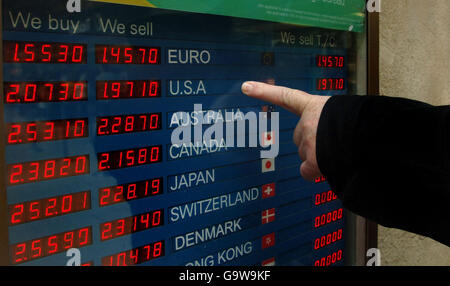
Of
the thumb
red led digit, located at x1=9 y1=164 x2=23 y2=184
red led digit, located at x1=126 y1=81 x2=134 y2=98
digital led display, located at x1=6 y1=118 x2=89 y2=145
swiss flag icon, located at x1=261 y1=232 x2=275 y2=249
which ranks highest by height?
red led digit, located at x1=126 y1=81 x2=134 y2=98

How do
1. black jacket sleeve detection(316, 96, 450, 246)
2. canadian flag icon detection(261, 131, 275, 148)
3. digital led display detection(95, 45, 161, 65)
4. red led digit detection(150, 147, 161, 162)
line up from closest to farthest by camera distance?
1. black jacket sleeve detection(316, 96, 450, 246)
2. digital led display detection(95, 45, 161, 65)
3. red led digit detection(150, 147, 161, 162)
4. canadian flag icon detection(261, 131, 275, 148)

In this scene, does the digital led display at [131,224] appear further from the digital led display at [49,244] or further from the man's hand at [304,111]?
the man's hand at [304,111]

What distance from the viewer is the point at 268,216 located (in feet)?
5.37

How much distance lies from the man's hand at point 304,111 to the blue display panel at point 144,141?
288mm

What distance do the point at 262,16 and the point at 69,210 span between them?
2.56 feet

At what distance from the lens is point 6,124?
1.06 meters

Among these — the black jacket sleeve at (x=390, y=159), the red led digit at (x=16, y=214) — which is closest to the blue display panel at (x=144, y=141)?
the red led digit at (x=16, y=214)

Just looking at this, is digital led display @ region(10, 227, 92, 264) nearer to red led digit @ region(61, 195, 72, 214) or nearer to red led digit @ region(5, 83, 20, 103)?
red led digit @ region(61, 195, 72, 214)

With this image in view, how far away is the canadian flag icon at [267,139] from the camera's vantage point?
5.22 feet

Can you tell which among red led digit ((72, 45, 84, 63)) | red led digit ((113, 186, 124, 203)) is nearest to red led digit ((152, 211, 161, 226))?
red led digit ((113, 186, 124, 203))

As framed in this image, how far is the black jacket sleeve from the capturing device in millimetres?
979

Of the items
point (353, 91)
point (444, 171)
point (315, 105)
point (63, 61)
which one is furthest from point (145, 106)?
point (353, 91)
